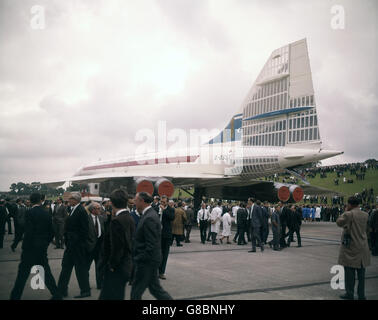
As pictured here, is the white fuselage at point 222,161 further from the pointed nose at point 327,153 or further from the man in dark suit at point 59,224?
the man in dark suit at point 59,224

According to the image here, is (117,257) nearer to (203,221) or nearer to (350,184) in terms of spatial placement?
(203,221)

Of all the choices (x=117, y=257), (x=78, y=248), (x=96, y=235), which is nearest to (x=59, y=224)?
(x=96, y=235)

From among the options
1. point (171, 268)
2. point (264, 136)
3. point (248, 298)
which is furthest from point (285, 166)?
point (248, 298)

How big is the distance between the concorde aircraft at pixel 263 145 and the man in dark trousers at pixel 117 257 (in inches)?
507

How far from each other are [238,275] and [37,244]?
13.8ft

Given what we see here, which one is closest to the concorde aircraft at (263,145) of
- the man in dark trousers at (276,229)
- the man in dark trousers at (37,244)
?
the man in dark trousers at (276,229)

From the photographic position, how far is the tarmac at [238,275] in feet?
19.2

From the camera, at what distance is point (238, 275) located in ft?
24.3

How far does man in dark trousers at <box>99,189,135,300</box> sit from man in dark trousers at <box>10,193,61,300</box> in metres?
1.71

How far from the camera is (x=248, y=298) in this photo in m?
5.56

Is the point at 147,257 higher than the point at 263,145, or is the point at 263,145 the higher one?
the point at 263,145
